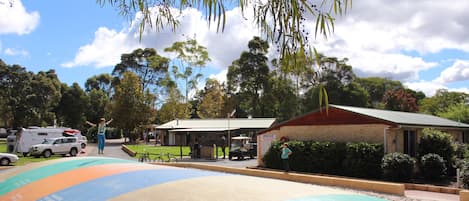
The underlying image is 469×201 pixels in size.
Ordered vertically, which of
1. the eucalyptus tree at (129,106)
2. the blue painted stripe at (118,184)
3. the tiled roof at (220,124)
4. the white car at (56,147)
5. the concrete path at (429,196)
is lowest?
the concrete path at (429,196)

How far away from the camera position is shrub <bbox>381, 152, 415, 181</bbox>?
1777 cm

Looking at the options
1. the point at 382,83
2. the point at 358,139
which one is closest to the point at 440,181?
the point at 358,139

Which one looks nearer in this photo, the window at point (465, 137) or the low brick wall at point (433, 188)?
the low brick wall at point (433, 188)

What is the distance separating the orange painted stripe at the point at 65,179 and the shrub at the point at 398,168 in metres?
15.0

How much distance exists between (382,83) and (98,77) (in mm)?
61901

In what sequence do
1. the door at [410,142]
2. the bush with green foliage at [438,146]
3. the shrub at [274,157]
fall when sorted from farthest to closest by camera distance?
the shrub at [274,157], the door at [410,142], the bush with green foliage at [438,146]

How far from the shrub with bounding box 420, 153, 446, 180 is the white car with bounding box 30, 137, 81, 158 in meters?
24.4

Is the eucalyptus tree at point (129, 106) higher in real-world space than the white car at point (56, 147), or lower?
higher

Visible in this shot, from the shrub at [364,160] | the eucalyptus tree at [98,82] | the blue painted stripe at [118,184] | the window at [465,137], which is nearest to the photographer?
the blue painted stripe at [118,184]

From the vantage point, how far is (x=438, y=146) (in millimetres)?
20203

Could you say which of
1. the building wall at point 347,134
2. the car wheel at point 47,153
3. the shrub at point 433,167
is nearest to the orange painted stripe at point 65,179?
the building wall at point 347,134

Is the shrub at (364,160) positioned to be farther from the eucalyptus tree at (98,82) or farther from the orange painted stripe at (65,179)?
the eucalyptus tree at (98,82)

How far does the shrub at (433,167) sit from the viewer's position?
60.8 ft

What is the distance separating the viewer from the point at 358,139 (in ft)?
68.3
